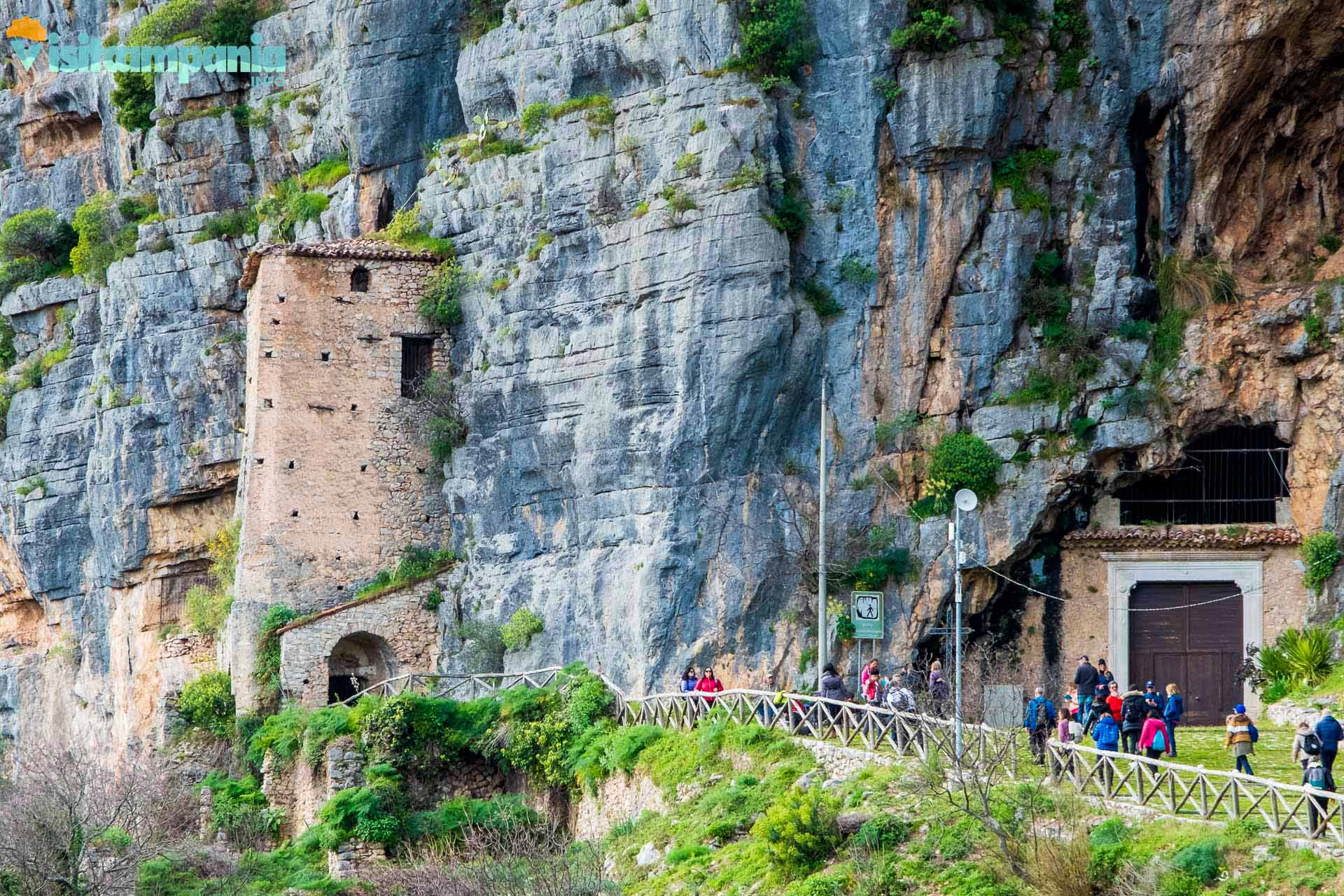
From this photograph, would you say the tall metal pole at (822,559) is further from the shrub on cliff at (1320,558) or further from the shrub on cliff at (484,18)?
the shrub on cliff at (484,18)

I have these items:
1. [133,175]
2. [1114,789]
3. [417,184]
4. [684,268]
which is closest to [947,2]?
[684,268]

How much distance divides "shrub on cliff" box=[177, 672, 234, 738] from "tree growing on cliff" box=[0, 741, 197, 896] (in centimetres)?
139

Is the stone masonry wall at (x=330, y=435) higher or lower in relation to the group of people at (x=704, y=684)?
higher

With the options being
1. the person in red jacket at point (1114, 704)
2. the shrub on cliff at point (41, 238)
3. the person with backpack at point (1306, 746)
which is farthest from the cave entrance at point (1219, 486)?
the shrub on cliff at point (41, 238)

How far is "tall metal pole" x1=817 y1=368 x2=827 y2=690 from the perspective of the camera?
36906mm

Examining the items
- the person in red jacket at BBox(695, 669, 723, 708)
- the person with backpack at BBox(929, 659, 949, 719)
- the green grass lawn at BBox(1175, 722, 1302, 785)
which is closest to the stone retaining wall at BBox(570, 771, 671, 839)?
the person in red jacket at BBox(695, 669, 723, 708)

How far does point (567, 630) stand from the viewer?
136ft

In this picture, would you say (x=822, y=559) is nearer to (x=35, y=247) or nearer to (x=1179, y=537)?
(x=1179, y=537)

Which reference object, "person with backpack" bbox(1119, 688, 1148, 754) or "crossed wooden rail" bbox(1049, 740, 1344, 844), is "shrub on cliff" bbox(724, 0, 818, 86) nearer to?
"person with backpack" bbox(1119, 688, 1148, 754)

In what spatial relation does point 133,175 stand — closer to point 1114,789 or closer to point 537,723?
point 537,723

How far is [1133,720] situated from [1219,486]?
446 inches

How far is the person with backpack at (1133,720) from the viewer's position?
30.5m

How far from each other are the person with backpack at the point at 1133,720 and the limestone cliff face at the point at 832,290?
30.2ft

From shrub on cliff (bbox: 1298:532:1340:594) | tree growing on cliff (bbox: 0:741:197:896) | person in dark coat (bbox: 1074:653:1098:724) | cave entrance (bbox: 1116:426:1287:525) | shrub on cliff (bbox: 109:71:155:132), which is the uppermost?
shrub on cliff (bbox: 109:71:155:132)
